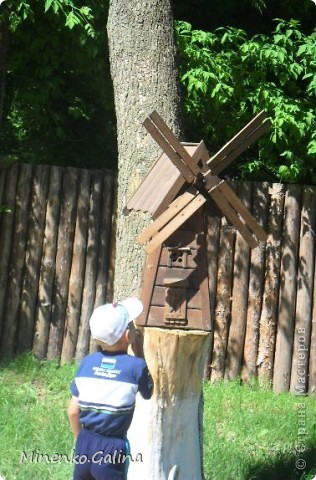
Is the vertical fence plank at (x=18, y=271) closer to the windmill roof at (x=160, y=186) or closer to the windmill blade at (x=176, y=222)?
the windmill roof at (x=160, y=186)

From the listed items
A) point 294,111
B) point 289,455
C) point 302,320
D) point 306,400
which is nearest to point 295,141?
point 294,111

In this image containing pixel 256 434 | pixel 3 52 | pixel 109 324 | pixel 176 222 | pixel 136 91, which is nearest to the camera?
pixel 109 324

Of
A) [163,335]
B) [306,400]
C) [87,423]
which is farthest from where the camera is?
[306,400]

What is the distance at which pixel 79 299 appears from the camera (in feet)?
25.9

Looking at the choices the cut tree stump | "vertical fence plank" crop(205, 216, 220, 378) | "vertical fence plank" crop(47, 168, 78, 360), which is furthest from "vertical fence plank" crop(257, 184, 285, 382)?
the cut tree stump

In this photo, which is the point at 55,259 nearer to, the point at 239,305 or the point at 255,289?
the point at 239,305

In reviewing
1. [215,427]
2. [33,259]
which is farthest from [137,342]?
[33,259]

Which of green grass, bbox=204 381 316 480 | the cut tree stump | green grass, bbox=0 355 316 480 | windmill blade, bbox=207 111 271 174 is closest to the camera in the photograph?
the cut tree stump

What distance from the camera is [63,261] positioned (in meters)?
7.91

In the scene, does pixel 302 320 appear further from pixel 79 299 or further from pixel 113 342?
pixel 113 342

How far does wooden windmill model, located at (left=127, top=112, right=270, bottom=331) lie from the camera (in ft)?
15.1

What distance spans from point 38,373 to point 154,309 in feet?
10.7

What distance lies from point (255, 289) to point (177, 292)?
313 cm

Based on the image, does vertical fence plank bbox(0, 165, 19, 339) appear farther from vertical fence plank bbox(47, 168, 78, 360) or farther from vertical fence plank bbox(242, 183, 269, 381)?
vertical fence plank bbox(242, 183, 269, 381)
